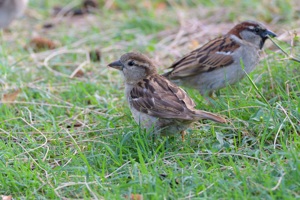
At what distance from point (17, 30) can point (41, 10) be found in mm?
999

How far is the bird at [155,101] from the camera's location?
4.77 metres

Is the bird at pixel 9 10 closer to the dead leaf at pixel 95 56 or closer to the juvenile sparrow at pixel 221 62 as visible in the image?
the dead leaf at pixel 95 56

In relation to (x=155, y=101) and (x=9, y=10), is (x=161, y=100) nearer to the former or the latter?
(x=155, y=101)

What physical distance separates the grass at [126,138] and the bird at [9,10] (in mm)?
1055

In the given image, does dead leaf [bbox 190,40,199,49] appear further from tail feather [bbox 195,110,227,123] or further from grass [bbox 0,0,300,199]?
tail feather [bbox 195,110,227,123]

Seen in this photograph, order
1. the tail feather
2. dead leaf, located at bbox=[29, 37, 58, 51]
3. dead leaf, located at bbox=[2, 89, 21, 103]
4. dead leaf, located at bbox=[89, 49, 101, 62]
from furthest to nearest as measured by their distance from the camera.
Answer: dead leaf, located at bbox=[29, 37, 58, 51] → dead leaf, located at bbox=[89, 49, 101, 62] → dead leaf, located at bbox=[2, 89, 21, 103] → the tail feather

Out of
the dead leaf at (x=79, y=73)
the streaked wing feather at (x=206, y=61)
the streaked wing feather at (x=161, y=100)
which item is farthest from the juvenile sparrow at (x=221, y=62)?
the dead leaf at (x=79, y=73)

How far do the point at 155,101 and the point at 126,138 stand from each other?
37 cm

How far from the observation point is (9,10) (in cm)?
951

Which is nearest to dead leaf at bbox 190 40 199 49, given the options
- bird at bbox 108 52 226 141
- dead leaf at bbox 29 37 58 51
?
dead leaf at bbox 29 37 58 51

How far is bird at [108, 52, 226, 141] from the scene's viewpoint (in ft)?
15.6

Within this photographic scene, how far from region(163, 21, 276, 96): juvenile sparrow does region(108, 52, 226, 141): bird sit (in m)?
0.69

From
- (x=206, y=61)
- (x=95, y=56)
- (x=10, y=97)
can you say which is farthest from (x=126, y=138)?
(x=95, y=56)

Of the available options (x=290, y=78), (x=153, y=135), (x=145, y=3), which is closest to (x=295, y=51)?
(x=290, y=78)
